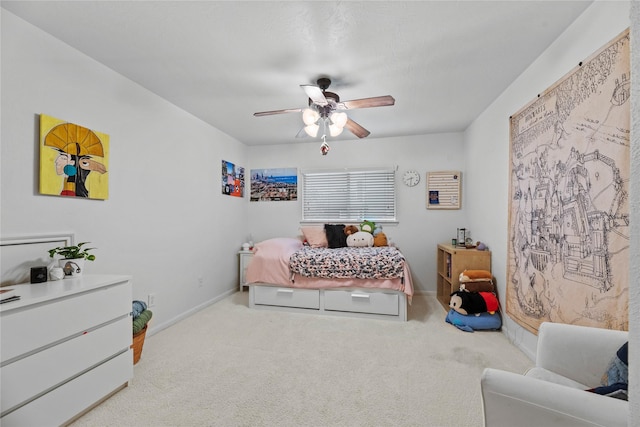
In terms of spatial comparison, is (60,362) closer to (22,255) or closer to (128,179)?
(22,255)

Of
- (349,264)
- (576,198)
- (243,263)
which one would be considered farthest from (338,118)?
(243,263)

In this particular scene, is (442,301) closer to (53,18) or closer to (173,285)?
(173,285)

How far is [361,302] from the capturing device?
11.1 ft

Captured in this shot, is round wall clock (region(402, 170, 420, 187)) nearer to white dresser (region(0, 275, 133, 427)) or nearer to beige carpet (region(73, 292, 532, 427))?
beige carpet (region(73, 292, 532, 427))

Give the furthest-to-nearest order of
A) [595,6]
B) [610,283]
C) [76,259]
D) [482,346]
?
[482,346], [76,259], [595,6], [610,283]

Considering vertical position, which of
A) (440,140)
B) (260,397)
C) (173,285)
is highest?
(440,140)

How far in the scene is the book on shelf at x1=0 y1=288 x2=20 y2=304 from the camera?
1458 millimetres

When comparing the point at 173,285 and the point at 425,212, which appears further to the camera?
the point at 425,212

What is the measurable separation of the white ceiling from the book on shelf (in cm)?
166

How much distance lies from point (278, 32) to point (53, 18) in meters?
1.40

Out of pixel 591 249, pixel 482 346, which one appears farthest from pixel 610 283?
pixel 482 346

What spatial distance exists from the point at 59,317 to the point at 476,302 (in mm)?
3333

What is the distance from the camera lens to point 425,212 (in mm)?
4426

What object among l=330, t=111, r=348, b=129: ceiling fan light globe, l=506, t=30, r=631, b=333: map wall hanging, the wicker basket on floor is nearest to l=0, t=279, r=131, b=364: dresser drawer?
the wicker basket on floor
